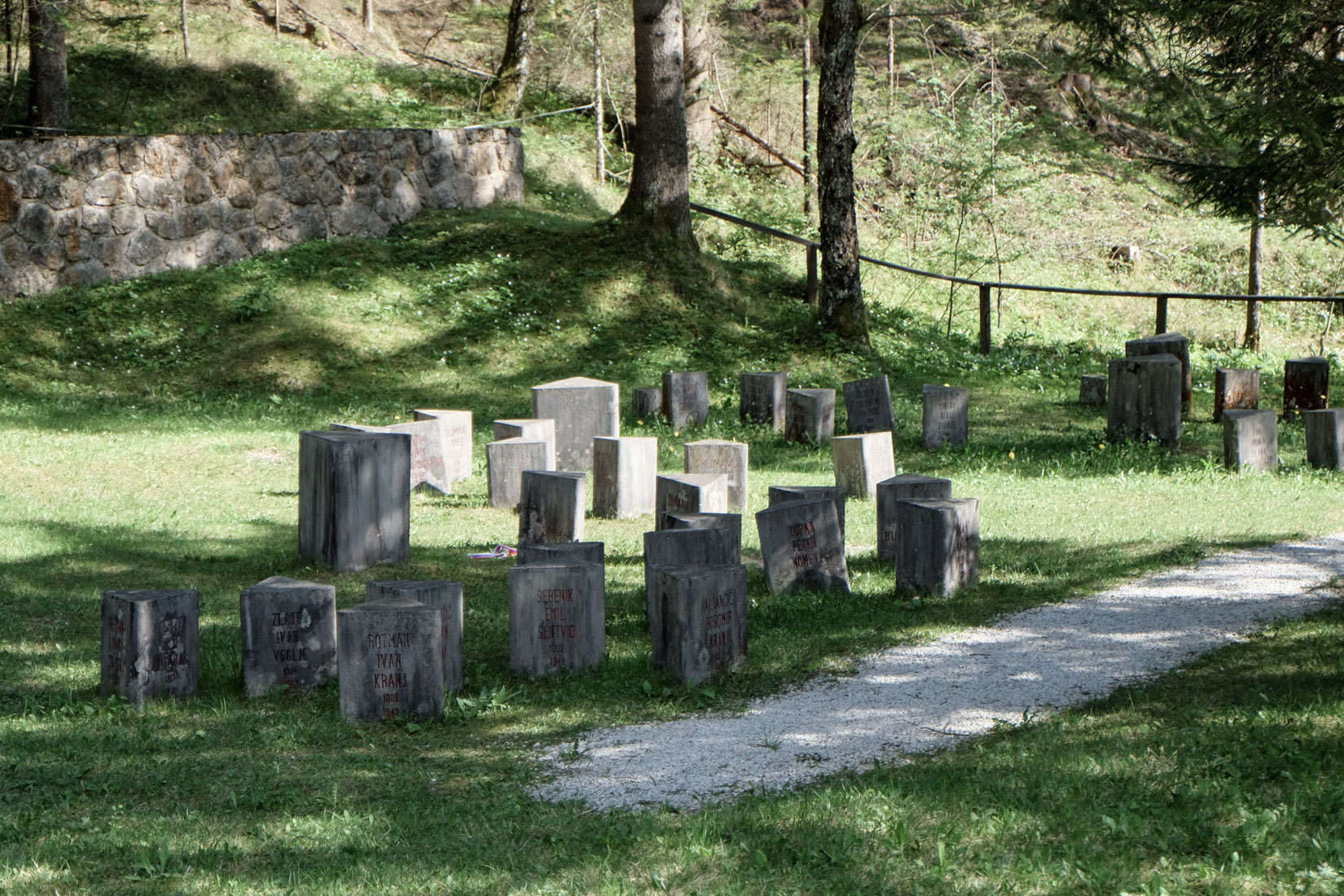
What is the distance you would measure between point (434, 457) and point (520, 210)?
32.5 ft

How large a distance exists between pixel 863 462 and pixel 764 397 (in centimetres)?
345

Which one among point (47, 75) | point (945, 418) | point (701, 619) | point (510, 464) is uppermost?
point (47, 75)

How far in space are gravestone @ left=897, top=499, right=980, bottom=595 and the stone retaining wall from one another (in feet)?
40.9

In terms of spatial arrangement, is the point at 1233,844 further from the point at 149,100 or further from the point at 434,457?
the point at 149,100

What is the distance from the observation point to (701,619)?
5594mm

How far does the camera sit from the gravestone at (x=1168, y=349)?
45.2 ft

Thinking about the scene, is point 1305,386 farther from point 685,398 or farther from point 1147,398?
point 685,398

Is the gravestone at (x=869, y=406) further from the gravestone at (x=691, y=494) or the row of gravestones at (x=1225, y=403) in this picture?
the gravestone at (x=691, y=494)

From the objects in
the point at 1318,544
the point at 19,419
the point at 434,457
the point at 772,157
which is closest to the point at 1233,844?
the point at 1318,544

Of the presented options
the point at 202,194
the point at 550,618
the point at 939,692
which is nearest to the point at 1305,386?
the point at 939,692

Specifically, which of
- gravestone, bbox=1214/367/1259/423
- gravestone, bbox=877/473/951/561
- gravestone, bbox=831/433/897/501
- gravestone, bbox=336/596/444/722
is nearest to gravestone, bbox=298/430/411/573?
gravestone, bbox=336/596/444/722

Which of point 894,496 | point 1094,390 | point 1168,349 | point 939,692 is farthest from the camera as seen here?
point 1094,390

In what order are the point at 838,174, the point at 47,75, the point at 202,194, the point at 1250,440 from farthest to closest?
the point at 47,75 < the point at 202,194 < the point at 838,174 < the point at 1250,440

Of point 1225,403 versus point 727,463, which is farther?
point 1225,403
